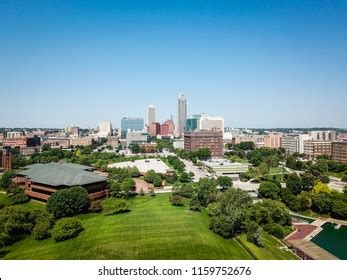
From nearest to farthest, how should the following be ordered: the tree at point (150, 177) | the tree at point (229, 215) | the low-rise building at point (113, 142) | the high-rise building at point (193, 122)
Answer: the tree at point (229, 215) → the tree at point (150, 177) → the low-rise building at point (113, 142) → the high-rise building at point (193, 122)

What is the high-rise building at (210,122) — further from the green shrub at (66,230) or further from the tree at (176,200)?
the green shrub at (66,230)

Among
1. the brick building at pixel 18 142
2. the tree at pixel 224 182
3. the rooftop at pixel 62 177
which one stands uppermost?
the brick building at pixel 18 142

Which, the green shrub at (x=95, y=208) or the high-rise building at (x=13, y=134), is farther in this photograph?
the high-rise building at (x=13, y=134)

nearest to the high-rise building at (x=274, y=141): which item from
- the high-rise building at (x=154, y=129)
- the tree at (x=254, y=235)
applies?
the high-rise building at (x=154, y=129)

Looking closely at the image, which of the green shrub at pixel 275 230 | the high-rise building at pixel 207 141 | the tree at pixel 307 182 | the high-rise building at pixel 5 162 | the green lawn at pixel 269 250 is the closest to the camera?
the green lawn at pixel 269 250

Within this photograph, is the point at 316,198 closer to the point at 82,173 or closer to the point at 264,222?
the point at 264,222

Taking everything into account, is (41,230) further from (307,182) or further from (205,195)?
(307,182)

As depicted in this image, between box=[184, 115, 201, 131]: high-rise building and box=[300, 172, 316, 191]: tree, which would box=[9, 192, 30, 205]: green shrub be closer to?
box=[300, 172, 316, 191]: tree
